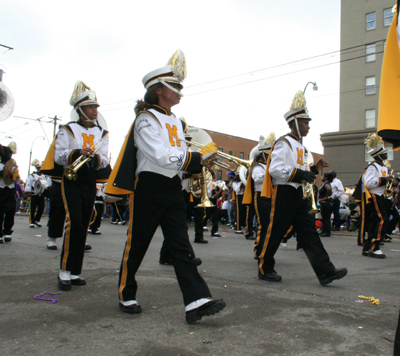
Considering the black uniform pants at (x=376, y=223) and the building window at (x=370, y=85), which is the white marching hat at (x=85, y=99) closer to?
the black uniform pants at (x=376, y=223)

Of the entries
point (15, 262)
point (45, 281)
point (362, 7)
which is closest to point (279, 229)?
point (45, 281)

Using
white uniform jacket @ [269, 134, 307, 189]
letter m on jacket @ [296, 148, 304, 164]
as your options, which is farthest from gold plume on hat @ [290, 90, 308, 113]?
letter m on jacket @ [296, 148, 304, 164]

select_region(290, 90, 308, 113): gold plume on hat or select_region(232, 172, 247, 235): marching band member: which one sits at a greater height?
select_region(290, 90, 308, 113): gold plume on hat

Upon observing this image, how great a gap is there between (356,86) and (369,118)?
3.02 meters

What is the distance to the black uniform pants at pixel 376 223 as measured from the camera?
7195 millimetres

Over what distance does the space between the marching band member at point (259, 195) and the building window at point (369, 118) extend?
2715 centimetres

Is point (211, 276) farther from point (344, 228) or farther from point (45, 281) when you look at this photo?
point (344, 228)

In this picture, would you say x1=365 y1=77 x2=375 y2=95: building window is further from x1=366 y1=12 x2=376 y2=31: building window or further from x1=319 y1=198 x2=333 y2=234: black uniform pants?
x1=319 y1=198 x2=333 y2=234: black uniform pants

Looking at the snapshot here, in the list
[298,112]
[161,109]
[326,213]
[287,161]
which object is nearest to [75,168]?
[161,109]

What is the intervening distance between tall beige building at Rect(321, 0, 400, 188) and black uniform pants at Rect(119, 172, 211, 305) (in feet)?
99.2

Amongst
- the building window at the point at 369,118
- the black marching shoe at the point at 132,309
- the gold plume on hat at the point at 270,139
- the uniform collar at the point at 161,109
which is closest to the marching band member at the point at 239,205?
the gold plume on hat at the point at 270,139

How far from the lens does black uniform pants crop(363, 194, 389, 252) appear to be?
7.20 metres

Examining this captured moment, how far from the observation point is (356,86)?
34281 millimetres

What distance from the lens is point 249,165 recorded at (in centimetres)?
609
